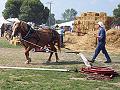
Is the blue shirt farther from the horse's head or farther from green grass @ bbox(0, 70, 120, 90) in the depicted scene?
green grass @ bbox(0, 70, 120, 90)

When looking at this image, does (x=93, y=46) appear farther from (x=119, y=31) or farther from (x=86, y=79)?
(x=86, y=79)

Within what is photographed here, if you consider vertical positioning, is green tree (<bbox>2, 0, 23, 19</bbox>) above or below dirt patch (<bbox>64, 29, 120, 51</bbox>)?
above

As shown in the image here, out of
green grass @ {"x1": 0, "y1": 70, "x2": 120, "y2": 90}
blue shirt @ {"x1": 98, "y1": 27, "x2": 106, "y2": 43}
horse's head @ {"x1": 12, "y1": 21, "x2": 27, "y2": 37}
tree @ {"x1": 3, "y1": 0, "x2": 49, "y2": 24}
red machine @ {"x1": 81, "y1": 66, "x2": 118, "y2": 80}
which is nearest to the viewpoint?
green grass @ {"x1": 0, "y1": 70, "x2": 120, "y2": 90}

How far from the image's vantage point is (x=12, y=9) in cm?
8044

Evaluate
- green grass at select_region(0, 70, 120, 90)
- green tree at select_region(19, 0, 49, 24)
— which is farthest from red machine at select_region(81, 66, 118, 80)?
green tree at select_region(19, 0, 49, 24)

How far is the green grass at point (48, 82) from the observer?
11.2m

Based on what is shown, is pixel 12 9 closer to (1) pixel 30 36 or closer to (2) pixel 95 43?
(2) pixel 95 43

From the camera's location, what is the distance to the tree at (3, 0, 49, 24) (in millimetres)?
78531

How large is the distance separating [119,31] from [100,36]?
48.0ft

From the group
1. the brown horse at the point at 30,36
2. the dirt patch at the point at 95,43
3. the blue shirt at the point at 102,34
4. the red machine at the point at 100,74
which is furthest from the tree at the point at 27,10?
the red machine at the point at 100,74

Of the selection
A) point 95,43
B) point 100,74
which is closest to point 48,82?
point 100,74

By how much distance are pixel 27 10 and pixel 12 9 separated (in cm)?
411

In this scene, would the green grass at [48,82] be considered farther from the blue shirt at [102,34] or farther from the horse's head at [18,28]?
the blue shirt at [102,34]

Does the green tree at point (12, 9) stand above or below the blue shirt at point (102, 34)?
above
